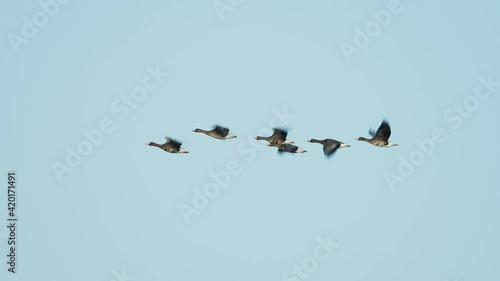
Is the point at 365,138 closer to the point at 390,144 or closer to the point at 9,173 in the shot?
the point at 390,144

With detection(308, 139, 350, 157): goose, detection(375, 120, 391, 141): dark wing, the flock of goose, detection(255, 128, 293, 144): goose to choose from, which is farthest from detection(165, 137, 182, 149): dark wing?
detection(375, 120, 391, 141): dark wing

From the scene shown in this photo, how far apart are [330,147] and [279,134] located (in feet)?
8.49

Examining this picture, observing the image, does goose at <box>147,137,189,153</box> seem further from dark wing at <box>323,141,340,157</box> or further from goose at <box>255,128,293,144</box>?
dark wing at <box>323,141,340,157</box>

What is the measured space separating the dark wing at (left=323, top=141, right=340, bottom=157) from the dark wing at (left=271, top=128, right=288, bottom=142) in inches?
82.3

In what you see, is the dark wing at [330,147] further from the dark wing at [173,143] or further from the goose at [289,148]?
the dark wing at [173,143]

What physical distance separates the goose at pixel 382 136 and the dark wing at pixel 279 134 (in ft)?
12.9

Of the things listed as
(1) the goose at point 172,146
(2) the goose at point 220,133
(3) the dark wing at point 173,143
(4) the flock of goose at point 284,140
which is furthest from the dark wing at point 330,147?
(3) the dark wing at point 173,143

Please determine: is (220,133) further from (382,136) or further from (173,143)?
(382,136)

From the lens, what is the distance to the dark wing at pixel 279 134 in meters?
59.3

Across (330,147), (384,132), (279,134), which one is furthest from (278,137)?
(384,132)

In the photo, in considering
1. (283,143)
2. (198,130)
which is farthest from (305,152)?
(198,130)

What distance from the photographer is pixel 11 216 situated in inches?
2581

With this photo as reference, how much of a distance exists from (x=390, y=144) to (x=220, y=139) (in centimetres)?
797

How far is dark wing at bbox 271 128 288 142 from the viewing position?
59.3m
